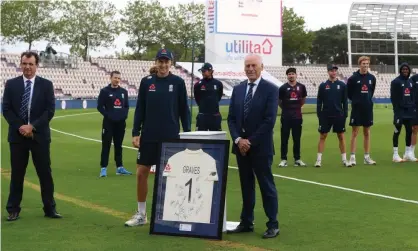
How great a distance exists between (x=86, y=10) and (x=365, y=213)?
68584mm

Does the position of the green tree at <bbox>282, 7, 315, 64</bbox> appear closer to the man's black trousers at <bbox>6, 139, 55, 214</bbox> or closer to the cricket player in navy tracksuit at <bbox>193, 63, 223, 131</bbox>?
the cricket player in navy tracksuit at <bbox>193, 63, 223, 131</bbox>

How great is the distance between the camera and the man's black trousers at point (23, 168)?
332 inches

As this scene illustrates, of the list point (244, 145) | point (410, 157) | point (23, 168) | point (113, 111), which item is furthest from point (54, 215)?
point (410, 157)

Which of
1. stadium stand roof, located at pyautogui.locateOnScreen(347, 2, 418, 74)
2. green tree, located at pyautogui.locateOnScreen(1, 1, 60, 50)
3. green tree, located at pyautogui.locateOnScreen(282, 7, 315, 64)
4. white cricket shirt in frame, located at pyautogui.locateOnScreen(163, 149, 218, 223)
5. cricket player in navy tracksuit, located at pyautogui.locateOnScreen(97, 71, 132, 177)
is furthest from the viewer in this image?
green tree, located at pyautogui.locateOnScreen(282, 7, 315, 64)

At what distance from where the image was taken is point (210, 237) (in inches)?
278

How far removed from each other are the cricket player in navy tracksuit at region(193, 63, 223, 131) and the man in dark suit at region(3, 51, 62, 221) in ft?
20.7

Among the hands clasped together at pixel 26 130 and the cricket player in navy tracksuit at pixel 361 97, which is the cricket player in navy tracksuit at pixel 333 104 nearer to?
the cricket player in navy tracksuit at pixel 361 97

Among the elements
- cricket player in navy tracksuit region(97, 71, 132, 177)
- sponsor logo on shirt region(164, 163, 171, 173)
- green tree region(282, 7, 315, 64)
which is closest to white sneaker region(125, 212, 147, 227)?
sponsor logo on shirt region(164, 163, 171, 173)

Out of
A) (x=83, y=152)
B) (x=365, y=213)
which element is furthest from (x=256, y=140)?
(x=83, y=152)

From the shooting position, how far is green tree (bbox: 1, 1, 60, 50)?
66688 millimetres

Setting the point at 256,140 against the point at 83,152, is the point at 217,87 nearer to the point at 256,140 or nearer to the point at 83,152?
the point at 83,152

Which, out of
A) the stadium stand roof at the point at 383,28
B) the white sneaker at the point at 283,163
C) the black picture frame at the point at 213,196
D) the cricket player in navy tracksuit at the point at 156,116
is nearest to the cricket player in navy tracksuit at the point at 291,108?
the white sneaker at the point at 283,163

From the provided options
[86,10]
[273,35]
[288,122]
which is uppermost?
[86,10]

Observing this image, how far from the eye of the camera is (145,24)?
77.2 metres
